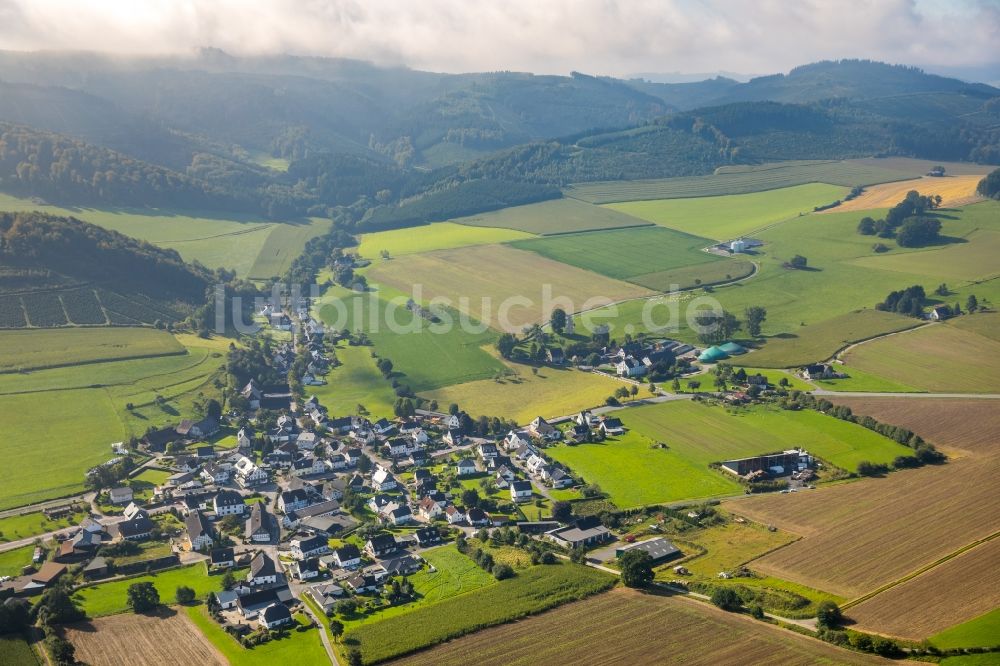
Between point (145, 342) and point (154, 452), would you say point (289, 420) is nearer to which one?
point (154, 452)

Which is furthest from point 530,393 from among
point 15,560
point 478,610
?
point 15,560

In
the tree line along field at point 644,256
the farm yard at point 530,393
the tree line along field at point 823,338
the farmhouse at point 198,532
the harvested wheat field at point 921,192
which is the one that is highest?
the harvested wheat field at point 921,192

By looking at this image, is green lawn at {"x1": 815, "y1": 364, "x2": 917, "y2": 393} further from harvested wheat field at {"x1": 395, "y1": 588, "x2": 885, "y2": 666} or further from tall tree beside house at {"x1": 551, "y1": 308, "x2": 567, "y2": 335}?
harvested wheat field at {"x1": 395, "y1": 588, "x2": 885, "y2": 666}

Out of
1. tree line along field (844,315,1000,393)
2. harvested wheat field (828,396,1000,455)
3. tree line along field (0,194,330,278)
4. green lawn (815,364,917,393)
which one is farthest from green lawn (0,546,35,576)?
tree line along field (0,194,330,278)

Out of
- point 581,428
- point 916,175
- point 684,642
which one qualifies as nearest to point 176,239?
point 581,428

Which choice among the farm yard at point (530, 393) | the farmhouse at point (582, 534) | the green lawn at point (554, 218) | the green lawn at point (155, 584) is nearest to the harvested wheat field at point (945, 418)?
the farm yard at point (530, 393)

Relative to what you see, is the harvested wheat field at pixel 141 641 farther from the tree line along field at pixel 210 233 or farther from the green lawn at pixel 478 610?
the tree line along field at pixel 210 233

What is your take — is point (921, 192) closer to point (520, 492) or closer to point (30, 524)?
point (520, 492)
